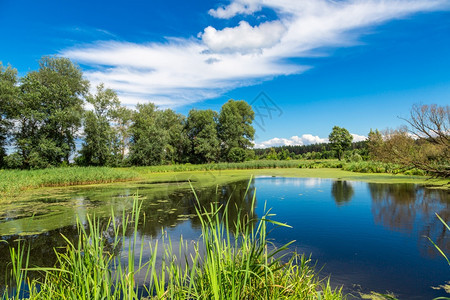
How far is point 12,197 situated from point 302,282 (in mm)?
13903

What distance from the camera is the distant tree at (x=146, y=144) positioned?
3147 cm

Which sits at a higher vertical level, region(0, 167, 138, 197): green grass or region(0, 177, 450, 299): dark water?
region(0, 167, 138, 197): green grass

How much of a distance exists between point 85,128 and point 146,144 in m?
7.00

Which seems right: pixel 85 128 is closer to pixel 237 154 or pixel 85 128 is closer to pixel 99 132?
pixel 99 132

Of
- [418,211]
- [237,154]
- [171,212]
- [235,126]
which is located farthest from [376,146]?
[235,126]

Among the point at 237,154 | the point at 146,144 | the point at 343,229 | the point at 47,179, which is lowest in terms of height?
the point at 343,229

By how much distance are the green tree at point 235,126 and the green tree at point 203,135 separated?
4.78 feet

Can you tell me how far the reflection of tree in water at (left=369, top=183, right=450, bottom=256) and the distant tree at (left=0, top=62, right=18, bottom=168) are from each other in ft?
91.4

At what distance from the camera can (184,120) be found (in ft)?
139

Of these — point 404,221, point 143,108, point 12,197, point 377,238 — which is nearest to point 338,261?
point 377,238

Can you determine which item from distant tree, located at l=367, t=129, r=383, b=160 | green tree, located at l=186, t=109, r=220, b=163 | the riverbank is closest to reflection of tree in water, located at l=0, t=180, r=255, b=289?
the riverbank

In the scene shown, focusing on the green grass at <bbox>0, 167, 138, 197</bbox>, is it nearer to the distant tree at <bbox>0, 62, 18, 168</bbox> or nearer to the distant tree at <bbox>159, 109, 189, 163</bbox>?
the distant tree at <bbox>0, 62, 18, 168</bbox>

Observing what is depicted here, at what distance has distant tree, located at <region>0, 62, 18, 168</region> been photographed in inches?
840

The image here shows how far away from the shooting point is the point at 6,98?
70.7 ft
